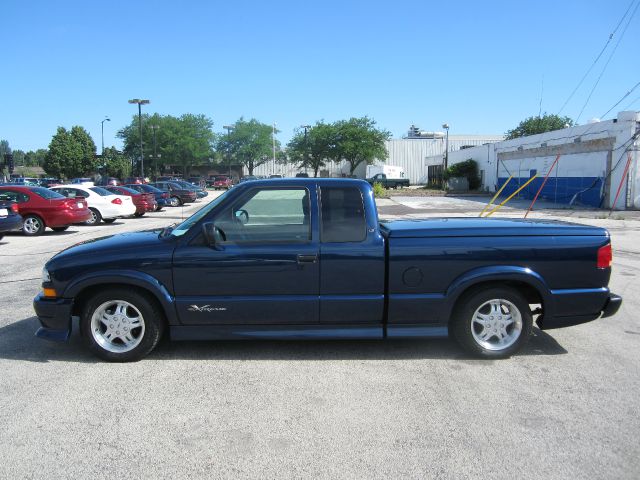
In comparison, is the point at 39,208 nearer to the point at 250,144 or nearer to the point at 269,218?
the point at 269,218

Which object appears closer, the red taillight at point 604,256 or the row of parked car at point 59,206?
the red taillight at point 604,256

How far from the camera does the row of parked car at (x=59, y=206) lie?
1443cm

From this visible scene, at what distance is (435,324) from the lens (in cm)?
478

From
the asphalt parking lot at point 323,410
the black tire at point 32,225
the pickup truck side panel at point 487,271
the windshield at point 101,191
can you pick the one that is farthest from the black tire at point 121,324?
the windshield at point 101,191

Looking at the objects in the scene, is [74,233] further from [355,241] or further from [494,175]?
[494,175]

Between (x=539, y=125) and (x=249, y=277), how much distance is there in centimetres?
7309

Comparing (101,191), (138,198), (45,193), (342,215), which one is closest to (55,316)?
(342,215)

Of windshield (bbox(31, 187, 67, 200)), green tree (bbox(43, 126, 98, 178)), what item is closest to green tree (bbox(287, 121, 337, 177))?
green tree (bbox(43, 126, 98, 178))

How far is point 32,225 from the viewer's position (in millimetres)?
15227

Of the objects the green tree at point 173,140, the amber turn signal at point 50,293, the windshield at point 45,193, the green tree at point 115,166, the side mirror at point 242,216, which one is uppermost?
the green tree at point 173,140

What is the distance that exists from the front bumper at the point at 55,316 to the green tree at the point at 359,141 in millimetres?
58514

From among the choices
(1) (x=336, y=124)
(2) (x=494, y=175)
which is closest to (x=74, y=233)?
(2) (x=494, y=175)

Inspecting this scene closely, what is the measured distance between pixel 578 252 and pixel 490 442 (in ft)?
7.38

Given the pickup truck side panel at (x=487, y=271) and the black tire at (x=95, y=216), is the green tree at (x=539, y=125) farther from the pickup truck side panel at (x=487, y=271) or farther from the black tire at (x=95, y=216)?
the pickup truck side panel at (x=487, y=271)
